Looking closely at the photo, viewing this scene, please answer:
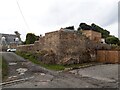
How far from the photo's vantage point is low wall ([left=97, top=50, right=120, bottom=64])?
26525 millimetres

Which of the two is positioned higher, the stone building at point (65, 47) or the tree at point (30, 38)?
the tree at point (30, 38)

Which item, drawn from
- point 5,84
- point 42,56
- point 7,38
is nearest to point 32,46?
point 42,56

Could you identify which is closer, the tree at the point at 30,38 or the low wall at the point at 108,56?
the low wall at the point at 108,56

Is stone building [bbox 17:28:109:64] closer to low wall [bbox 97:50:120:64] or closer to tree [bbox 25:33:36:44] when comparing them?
low wall [bbox 97:50:120:64]

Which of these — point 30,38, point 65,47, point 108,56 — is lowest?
point 108,56

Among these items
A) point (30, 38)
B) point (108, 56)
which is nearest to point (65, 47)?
point (108, 56)

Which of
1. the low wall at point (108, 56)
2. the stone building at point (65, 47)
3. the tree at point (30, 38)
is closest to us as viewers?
the stone building at point (65, 47)

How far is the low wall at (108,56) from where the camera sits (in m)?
26.5

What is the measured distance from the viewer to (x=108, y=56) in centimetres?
2712

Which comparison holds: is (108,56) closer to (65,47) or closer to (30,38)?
(65,47)

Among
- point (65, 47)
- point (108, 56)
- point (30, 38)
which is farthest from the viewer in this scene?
point (30, 38)

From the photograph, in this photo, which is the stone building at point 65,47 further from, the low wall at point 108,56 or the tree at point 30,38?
the tree at point 30,38

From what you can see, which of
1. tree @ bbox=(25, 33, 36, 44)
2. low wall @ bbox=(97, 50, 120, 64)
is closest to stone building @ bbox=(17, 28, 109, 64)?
low wall @ bbox=(97, 50, 120, 64)

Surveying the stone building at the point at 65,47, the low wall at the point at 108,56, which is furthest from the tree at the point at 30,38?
the low wall at the point at 108,56
